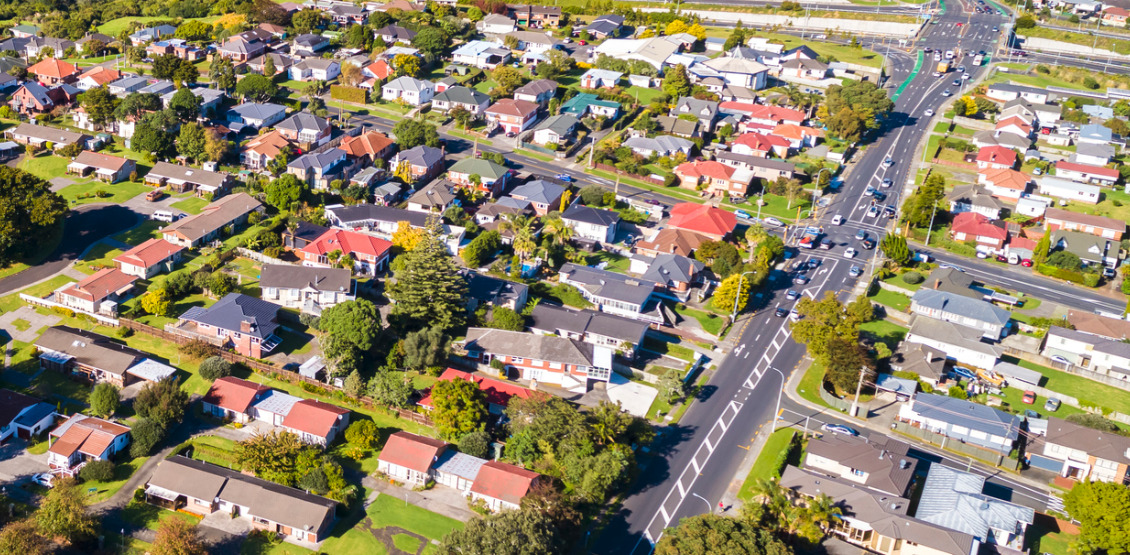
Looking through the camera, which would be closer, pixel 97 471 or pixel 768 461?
pixel 97 471

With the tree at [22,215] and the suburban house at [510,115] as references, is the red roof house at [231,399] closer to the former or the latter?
the tree at [22,215]

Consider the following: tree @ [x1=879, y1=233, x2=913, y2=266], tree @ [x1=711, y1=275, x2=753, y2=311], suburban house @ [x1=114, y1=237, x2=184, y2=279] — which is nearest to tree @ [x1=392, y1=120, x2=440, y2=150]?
suburban house @ [x1=114, y1=237, x2=184, y2=279]

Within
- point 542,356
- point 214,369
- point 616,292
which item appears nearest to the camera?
point 214,369

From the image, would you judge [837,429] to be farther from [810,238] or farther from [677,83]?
[677,83]

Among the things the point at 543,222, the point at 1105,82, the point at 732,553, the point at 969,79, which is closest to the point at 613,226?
the point at 543,222

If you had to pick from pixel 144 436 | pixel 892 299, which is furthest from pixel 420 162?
pixel 892 299

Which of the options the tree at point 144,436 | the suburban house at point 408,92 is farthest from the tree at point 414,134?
the tree at point 144,436

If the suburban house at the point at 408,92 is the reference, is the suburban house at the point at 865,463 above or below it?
below
